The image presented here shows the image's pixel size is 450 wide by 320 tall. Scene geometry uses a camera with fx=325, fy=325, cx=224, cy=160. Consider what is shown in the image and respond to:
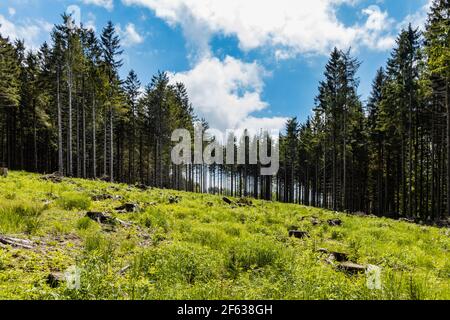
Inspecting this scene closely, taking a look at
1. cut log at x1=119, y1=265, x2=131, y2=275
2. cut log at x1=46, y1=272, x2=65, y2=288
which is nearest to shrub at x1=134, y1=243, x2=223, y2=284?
cut log at x1=119, y1=265, x2=131, y2=275

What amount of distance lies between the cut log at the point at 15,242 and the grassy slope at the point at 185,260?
188 mm

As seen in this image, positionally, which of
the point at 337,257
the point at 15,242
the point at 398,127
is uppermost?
the point at 398,127

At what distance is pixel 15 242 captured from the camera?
21.3 feet

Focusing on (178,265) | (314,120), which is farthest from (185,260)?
(314,120)

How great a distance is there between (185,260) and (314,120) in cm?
4958

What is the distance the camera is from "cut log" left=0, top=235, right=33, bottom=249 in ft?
21.0

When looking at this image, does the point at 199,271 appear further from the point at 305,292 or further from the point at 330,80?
the point at 330,80

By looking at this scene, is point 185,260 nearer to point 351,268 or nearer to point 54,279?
point 54,279

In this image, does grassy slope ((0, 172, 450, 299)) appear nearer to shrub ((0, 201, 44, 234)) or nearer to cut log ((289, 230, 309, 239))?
shrub ((0, 201, 44, 234))

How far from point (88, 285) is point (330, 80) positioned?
133 ft

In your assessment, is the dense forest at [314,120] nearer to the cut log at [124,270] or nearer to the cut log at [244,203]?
the cut log at [244,203]

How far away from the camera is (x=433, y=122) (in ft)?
110

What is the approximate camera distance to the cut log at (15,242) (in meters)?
6.39
